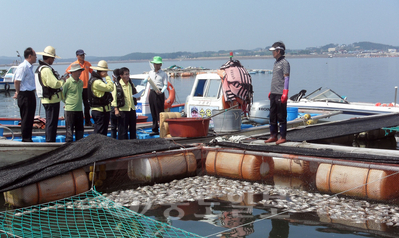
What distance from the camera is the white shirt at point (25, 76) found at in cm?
830

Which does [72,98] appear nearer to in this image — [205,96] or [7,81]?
[205,96]

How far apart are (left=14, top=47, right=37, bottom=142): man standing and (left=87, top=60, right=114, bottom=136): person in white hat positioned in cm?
116

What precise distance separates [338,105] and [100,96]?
11.0 m

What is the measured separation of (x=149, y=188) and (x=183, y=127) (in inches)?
77.3

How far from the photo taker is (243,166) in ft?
26.0

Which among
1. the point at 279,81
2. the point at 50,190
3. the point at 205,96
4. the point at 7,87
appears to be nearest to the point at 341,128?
the point at 279,81

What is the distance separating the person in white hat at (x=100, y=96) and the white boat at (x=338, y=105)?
1030cm

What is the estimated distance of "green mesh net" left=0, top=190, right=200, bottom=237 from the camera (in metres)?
5.75

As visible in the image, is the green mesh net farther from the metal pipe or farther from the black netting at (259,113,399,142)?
the black netting at (259,113,399,142)

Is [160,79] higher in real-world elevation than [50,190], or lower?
higher

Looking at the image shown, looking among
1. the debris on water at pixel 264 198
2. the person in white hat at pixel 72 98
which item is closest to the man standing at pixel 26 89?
the person in white hat at pixel 72 98

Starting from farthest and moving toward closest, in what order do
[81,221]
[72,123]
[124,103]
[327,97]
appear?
[327,97]
[124,103]
[72,123]
[81,221]

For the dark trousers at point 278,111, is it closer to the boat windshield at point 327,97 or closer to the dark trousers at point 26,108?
the dark trousers at point 26,108

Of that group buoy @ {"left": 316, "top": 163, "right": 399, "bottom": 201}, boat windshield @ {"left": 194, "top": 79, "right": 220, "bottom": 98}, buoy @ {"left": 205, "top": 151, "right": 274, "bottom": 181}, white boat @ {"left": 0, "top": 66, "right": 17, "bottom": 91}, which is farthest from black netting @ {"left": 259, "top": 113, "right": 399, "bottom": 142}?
white boat @ {"left": 0, "top": 66, "right": 17, "bottom": 91}
